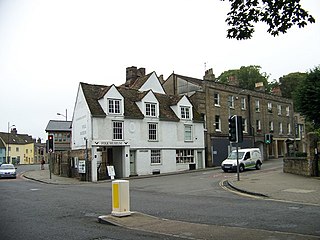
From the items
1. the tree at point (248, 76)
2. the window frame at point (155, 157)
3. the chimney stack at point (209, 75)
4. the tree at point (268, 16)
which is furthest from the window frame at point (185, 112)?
the tree at point (268, 16)

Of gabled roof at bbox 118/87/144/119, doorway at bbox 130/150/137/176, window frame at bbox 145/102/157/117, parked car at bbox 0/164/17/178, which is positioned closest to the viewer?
doorway at bbox 130/150/137/176

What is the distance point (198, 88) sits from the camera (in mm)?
43875

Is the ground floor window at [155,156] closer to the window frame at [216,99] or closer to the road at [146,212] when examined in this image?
the window frame at [216,99]

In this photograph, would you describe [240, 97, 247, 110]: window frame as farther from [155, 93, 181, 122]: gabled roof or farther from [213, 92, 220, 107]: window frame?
[155, 93, 181, 122]: gabled roof

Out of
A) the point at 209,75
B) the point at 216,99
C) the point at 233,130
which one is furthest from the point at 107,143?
the point at 209,75

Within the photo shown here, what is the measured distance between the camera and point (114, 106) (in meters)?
34.6

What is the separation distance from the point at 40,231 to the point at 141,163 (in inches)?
1030

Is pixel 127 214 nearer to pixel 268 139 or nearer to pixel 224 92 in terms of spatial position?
pixel 268 139

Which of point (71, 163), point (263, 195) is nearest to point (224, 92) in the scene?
point (71, 163)

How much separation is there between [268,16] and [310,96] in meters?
21.3

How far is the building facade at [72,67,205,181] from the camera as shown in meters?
33.5

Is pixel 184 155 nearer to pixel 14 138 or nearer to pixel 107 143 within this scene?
pixel 107 143

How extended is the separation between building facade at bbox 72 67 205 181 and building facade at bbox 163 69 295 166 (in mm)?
2170

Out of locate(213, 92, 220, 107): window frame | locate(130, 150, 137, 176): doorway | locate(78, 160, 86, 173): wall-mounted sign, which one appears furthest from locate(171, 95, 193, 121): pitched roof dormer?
locate(78, 160, 86, 173): wall-mounted sign
